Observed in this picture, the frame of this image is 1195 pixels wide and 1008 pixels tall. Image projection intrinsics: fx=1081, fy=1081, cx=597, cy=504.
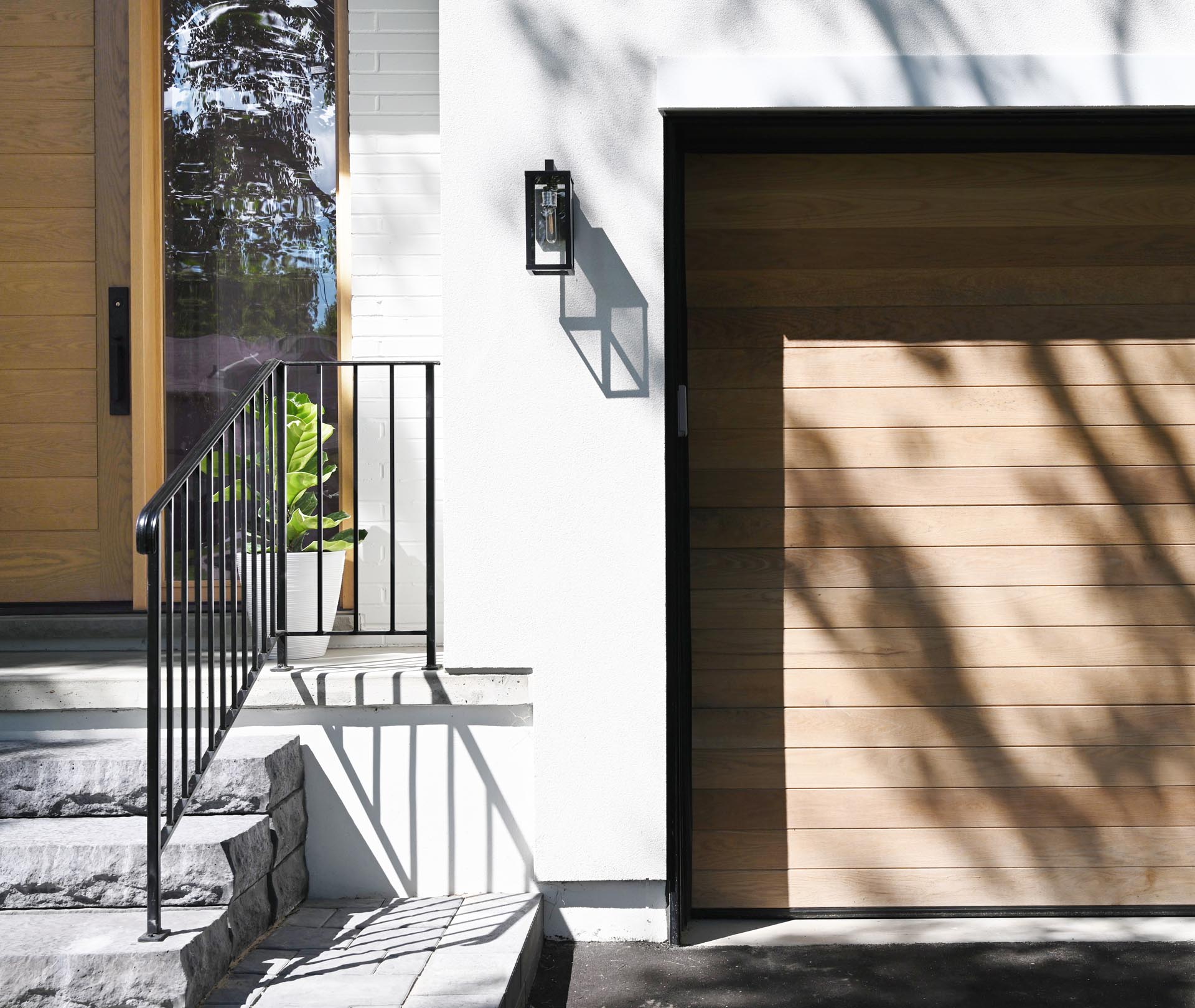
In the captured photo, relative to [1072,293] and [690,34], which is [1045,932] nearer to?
[1072,293]

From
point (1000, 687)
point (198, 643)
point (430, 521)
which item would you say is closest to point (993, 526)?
point (1000, 687)

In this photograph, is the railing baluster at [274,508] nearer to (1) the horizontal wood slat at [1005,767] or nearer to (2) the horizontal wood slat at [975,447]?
(2) the horizontal wood slat at [975,447]

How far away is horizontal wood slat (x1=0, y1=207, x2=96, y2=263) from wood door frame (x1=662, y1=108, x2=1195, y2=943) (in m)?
2.22

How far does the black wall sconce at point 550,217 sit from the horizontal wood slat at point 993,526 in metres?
0.93

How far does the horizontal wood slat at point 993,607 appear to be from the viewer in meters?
2.99

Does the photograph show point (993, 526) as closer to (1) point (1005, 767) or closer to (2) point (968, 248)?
(1) point (1005, 767)

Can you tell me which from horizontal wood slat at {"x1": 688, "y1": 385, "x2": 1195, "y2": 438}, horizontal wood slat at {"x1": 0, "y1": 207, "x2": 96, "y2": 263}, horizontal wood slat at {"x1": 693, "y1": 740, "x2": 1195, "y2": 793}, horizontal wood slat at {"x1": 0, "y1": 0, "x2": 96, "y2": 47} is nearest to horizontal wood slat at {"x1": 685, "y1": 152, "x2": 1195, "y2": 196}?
horizontal wood slat at {"x1": 688, "y1": 385, "x2": 1195, "y2": 438}

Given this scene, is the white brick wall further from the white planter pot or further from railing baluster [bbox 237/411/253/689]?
railing baluster [bbox 237/411/253/689]

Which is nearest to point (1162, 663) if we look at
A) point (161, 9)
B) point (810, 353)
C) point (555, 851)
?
point (810, 353)

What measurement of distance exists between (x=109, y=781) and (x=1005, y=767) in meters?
2.34

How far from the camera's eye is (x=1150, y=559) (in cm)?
300

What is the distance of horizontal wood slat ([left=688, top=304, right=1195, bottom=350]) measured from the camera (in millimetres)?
3000

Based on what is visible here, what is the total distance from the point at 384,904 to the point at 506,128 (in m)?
2.08

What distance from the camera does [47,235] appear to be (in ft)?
12.6
